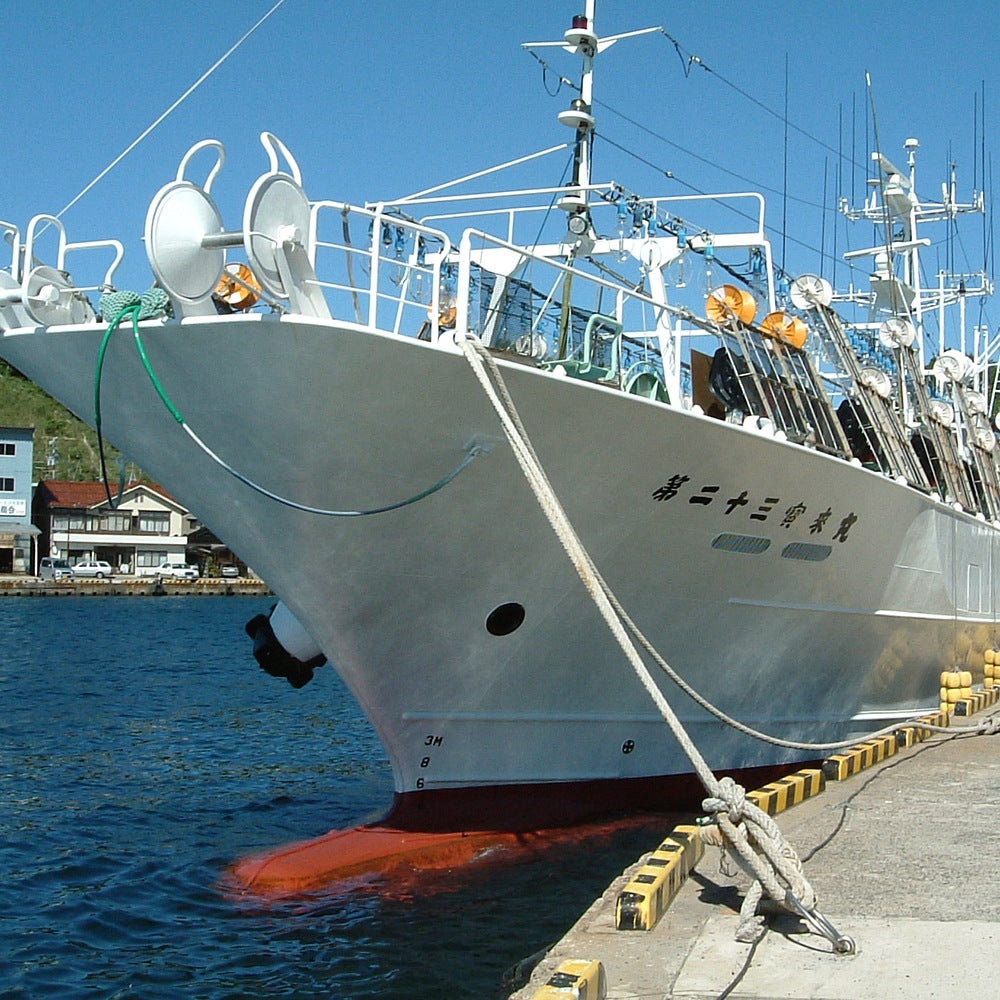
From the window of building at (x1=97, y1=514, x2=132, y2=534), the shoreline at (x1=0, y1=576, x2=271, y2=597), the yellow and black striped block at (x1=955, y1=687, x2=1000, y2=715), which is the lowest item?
the shoreline at (x1=0, y1=576, x2=271, y2=597)

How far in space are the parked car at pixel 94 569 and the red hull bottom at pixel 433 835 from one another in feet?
189

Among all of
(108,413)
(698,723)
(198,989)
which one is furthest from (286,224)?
(698,723)

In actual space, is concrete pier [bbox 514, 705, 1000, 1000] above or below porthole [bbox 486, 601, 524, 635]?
below

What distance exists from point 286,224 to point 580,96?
552 centimetres

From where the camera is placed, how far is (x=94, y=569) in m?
65.0

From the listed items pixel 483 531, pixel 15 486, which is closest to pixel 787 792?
pixel 483 531

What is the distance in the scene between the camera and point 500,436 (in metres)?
8.11

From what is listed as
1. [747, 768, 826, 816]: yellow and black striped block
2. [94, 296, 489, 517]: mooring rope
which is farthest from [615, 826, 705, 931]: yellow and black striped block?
[94, 296, 489, 517]: mooring rope

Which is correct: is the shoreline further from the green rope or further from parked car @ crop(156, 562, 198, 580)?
the green rope

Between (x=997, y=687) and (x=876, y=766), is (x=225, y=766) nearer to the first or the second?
(x=876, y=766)

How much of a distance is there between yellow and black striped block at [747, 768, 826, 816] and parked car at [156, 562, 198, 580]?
2451 inches

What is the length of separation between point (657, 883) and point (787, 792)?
8.78 ft

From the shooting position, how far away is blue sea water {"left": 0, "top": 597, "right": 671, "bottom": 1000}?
26.1 feet

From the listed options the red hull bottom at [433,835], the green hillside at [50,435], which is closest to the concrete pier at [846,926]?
the red hull bottom at [433,835]
